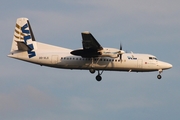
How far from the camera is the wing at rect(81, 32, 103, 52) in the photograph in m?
39.3

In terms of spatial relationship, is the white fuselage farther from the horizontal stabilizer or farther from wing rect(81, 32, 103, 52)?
wing rect(81, 32, 103, 52)

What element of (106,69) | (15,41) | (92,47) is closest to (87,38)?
(92,47)

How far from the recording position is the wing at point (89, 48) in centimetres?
3988

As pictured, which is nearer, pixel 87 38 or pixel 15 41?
pixel 87 38

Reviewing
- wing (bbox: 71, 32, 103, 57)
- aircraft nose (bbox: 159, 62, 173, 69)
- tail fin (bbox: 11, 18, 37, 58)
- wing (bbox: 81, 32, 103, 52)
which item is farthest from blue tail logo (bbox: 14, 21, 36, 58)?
aircraft nose (bbox: 159, 62, 173, 69)

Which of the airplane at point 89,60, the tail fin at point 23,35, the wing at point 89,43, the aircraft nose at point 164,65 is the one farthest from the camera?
the tail fin at point 23,35

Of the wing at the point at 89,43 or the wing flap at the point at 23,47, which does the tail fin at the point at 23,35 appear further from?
the wing at the point at 89,43

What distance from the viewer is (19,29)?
45844mm

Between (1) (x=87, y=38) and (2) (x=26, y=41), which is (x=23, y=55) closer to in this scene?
(2) (x=26, y=41)

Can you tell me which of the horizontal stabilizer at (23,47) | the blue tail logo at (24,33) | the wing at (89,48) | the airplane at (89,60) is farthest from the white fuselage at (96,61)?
the blue tail logo at (24,33)

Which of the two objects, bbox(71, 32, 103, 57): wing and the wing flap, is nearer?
bbox(71, 32, 103, 57): wing

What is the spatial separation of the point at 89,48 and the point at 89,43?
104cm

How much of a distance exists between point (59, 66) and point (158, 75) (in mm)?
8898

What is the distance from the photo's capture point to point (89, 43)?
4075 centimetres
